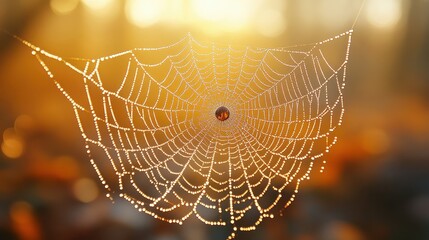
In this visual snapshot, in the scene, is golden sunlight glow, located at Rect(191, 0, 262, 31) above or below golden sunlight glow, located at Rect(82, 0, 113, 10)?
below

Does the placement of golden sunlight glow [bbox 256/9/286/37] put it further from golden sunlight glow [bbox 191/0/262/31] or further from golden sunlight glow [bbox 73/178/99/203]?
golden sunlight glow [bbox 73/178/99/203]

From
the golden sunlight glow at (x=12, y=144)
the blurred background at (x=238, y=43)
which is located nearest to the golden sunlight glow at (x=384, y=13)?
the blurred background at (x=238, y=43)

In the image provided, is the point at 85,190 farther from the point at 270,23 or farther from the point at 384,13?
the point at 384,13

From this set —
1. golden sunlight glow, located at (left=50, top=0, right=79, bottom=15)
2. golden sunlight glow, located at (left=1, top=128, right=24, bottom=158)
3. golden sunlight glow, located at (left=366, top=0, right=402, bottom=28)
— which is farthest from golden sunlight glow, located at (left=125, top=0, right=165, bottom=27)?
golden sunlight glow, located at (left=366, top=0, right=402, bottom=28)

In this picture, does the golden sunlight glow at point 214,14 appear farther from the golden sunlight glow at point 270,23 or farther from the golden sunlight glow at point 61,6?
the golden sunlight glow at point 61,6

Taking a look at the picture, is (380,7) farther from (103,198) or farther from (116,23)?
(103,198)

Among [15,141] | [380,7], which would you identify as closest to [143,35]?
[15,141]
